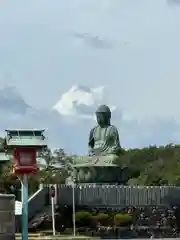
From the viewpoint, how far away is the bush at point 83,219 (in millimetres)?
61906

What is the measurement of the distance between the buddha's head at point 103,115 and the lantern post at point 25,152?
47.6 metres

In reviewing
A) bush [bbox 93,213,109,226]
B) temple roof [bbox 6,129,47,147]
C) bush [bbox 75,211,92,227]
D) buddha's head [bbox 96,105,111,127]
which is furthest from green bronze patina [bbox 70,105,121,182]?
temple roof [bbox 6,129,47,147]

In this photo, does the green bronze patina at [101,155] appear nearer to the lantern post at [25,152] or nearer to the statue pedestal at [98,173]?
the statue pedestal at [98,173]

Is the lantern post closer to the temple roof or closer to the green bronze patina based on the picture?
the temple roof

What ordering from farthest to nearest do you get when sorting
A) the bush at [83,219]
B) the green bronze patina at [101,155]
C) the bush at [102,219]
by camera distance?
1. the green bronze patina at [101,155]
2. the bush at [102,219]
3. the bush at [83,219]

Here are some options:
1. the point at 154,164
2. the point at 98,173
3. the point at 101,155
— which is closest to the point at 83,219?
the point at 98,173

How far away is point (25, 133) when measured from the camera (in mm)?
29172

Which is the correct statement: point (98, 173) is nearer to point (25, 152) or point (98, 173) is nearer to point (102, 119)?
point (102, 119)

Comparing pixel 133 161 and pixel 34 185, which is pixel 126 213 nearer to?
pixel 34 185

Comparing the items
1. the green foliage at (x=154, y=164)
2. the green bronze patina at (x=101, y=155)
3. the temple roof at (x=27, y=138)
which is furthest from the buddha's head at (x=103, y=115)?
the temple roof at (x=27, y=138)

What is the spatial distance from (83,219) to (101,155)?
14455 millimetres

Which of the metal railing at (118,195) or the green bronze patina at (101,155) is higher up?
the green bronze patina at (101,155)

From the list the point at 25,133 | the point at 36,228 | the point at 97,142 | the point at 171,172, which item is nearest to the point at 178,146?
the point at 171,172

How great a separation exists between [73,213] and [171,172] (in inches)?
1990
